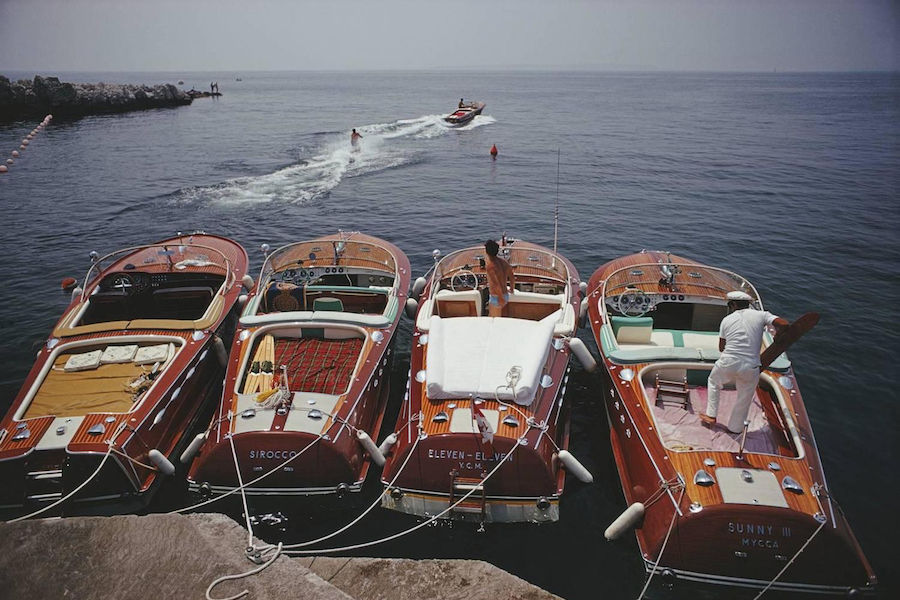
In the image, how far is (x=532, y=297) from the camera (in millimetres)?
10961

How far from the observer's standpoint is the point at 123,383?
9.34m

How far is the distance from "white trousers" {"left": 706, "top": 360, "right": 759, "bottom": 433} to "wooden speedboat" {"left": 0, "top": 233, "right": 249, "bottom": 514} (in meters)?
8.06

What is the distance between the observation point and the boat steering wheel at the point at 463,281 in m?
11.4

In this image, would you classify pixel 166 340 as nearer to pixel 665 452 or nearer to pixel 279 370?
pixel 279 370

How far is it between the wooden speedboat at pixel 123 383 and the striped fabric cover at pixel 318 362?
169 cm

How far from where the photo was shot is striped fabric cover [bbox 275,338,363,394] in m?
9.13

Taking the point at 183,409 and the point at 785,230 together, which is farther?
the point at 785,230

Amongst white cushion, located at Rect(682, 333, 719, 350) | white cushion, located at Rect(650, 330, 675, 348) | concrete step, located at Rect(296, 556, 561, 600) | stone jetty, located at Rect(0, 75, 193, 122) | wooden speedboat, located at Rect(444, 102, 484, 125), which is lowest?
white cushion, located at Rect(650, 330, 675, 348)

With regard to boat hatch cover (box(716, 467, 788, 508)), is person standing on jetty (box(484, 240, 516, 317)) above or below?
above

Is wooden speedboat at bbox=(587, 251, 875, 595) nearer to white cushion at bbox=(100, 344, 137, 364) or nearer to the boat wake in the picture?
white cushion at bbox=(100, 344, 137, 364)

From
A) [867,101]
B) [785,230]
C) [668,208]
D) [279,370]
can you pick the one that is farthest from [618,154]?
[867,101]

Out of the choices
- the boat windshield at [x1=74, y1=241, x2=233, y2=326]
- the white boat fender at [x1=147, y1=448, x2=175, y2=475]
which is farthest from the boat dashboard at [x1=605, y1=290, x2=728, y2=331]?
the boat windshield at [x1=74, y1=241, x2=233, y2=326]

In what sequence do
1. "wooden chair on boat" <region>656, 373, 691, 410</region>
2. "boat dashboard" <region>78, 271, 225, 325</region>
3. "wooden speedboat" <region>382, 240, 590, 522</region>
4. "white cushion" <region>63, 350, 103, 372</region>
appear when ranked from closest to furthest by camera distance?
"wooden speedboat" <region>382, 240, 590, 522</region>, "wooden chair on boat" <region>656, 373, 691, 410</region>, "white cushion" <region>63, 350, 103, 372</region>, "boat dashboard" <region>78, 271, 225, 325</region>

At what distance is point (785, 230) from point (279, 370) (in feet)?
69.3
